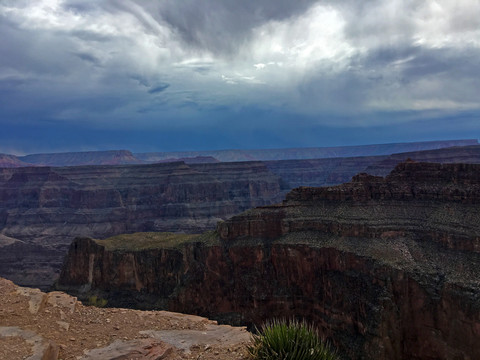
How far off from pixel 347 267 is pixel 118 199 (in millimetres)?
126388

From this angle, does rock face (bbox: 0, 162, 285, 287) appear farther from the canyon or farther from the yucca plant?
the yucca plant

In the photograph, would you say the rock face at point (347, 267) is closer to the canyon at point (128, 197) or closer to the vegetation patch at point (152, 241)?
the vegetation patch at point (152, 241)

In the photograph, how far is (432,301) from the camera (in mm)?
39219

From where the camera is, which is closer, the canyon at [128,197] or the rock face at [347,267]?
the rock face at [347,267]

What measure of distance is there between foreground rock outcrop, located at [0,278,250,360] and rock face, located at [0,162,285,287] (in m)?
115

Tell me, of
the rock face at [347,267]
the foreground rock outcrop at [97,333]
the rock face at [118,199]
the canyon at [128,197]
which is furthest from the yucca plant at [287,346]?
the rock face at [118,199]

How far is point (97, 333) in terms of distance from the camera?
60.3ft

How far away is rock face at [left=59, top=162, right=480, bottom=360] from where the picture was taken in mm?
39500

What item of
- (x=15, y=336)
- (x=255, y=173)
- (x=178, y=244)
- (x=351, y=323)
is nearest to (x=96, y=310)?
(x=15, y=336)

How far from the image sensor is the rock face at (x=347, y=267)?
39500 millimetres

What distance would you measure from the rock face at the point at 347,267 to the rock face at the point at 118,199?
7586cm

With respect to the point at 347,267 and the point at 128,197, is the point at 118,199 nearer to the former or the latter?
the point at 128,197

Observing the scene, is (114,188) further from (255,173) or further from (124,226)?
(255,173)

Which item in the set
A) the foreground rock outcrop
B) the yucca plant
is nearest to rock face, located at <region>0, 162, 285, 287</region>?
the foreground rock outcrop
